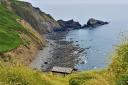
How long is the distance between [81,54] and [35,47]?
784 inches

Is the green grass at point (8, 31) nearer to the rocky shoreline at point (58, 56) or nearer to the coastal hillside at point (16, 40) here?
the coastal hillside at point (16, 40)

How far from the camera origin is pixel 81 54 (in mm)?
153250

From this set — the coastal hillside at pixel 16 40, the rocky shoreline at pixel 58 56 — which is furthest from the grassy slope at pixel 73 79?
the coastal hillside at pixel 16 40

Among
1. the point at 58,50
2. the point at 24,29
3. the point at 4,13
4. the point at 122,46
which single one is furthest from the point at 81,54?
the point at 122,46

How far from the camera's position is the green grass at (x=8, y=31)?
458ft

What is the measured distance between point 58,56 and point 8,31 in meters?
30.9

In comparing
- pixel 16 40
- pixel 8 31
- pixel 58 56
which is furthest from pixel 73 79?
pixel 8 31

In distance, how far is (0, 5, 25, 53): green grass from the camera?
458ft

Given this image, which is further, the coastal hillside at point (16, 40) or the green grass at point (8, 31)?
the green grass at point (8, 31)

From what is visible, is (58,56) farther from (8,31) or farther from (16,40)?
(8,31)

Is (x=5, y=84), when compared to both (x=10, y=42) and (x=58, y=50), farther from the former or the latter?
(x=58, y=50)

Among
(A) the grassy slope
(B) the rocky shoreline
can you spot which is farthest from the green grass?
(A) the grassy slope

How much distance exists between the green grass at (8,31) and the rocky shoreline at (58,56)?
36.4 feet

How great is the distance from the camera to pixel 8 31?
538 feet
